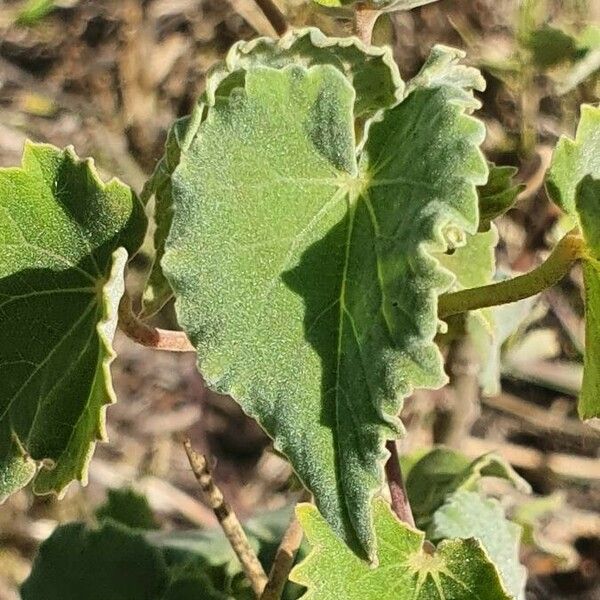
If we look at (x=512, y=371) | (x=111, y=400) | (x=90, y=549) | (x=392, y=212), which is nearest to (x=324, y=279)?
(x=392, y=212)

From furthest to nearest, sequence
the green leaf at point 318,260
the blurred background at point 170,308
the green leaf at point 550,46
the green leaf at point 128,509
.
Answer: the blurred background at point 170,308, the green leaf at point 550,46, the green leaf at point 128,509, the green leaf at point 318,260

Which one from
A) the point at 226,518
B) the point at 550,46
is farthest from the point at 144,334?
the point at 550,46

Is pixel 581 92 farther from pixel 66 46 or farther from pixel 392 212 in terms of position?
pixel 392 212

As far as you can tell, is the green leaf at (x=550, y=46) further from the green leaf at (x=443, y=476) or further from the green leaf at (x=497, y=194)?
the green leaf at (x=497, y=194)

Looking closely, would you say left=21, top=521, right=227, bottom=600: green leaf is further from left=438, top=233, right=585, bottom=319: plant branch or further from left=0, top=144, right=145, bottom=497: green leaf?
left=438, top=233, right=585, bottom=319: plant branch

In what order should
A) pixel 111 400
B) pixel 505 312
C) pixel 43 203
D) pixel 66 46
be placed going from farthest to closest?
pixel 66 46 < pixel 505 312 < pixel 43 203 < pixel 111 400

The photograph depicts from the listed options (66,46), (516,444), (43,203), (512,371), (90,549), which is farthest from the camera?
(66,46)

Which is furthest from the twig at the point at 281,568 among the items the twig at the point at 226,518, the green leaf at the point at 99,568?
the green leaf at the point at 99,568
